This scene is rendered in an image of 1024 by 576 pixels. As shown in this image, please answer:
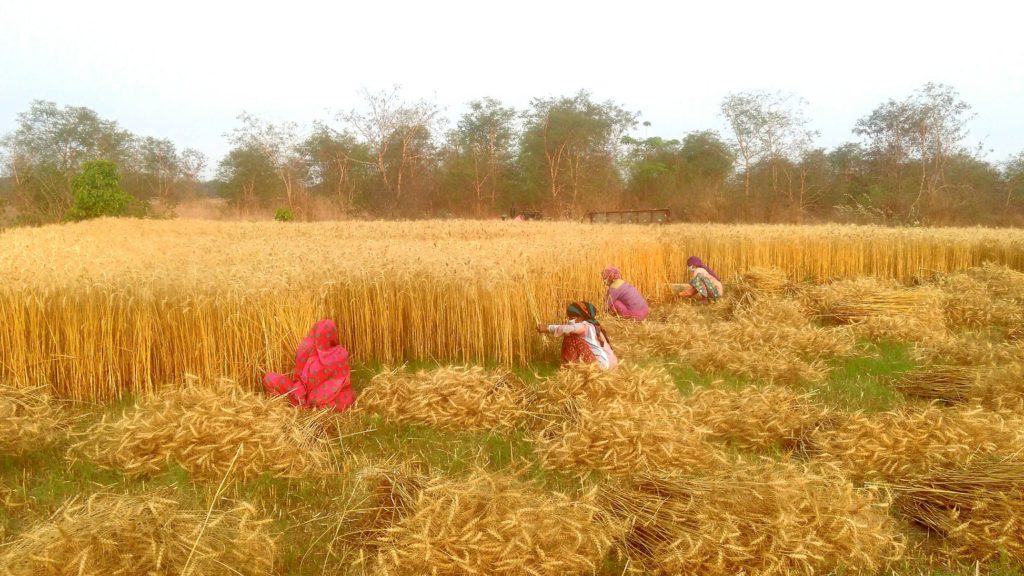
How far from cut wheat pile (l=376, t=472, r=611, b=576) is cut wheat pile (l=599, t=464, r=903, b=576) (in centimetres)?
22

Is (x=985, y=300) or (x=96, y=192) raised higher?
Result: (x=96, y=192)

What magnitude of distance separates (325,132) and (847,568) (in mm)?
36729

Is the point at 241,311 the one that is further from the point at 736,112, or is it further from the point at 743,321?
the point at 736,112

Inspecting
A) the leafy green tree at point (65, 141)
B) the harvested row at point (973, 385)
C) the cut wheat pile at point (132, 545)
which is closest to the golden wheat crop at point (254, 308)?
the harvested row at point (973, 385)

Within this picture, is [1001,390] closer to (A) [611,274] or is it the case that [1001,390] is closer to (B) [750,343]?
(B) [750,343]

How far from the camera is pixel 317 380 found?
4574 mm

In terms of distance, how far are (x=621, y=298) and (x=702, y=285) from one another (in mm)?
2378

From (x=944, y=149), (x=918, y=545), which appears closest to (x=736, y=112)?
(x=944, y=149)

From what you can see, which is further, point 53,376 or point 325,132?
point 325,132

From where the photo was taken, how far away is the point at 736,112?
33.3m

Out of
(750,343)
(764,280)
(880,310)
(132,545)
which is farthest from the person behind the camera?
(764,280)

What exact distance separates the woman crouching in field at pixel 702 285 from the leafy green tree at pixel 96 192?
21.1 meters

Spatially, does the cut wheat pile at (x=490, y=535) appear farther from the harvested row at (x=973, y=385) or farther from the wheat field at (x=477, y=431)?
the harvested row at (x=973, y=385)

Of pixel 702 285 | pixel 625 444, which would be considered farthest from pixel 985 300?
pixel 625 444
